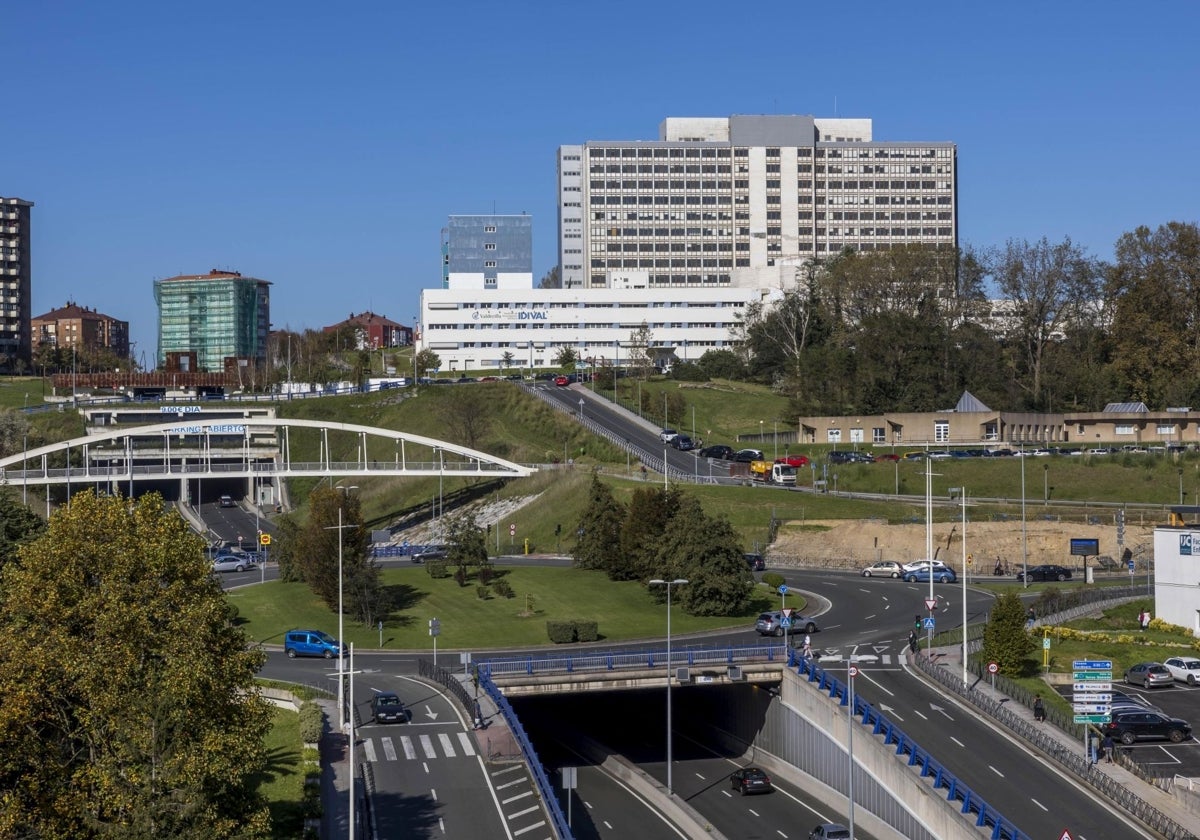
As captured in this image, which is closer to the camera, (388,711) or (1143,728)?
(1143,728)

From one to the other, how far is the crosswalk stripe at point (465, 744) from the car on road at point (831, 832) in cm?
1195

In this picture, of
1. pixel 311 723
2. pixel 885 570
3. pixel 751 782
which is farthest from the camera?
pixel 885 570

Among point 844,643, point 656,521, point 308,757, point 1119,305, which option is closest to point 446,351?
point 1119,305

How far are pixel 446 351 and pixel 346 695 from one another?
13470cm

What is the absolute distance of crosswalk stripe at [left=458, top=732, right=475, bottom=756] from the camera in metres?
49.9

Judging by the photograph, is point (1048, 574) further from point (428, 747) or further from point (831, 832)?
point (428, 747)

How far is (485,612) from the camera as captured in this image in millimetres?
76750

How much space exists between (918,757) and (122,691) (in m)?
26.9

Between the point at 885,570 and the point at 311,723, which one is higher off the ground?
the point at 311,723

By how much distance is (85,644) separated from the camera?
3500cm

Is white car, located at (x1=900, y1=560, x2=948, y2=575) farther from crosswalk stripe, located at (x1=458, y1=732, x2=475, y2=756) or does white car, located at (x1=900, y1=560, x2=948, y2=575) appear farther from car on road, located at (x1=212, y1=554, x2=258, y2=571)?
crosswalk stripe, located at (x1=458, y1=732, x2=475, y2=756)

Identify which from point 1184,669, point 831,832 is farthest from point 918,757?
point 1184,669

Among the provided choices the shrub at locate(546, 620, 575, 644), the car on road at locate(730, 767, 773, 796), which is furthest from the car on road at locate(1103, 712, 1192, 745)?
the shrub at locate(546, 620, 575, 644)

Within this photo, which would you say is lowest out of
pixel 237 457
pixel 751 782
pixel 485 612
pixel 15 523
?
pixel 751 782
